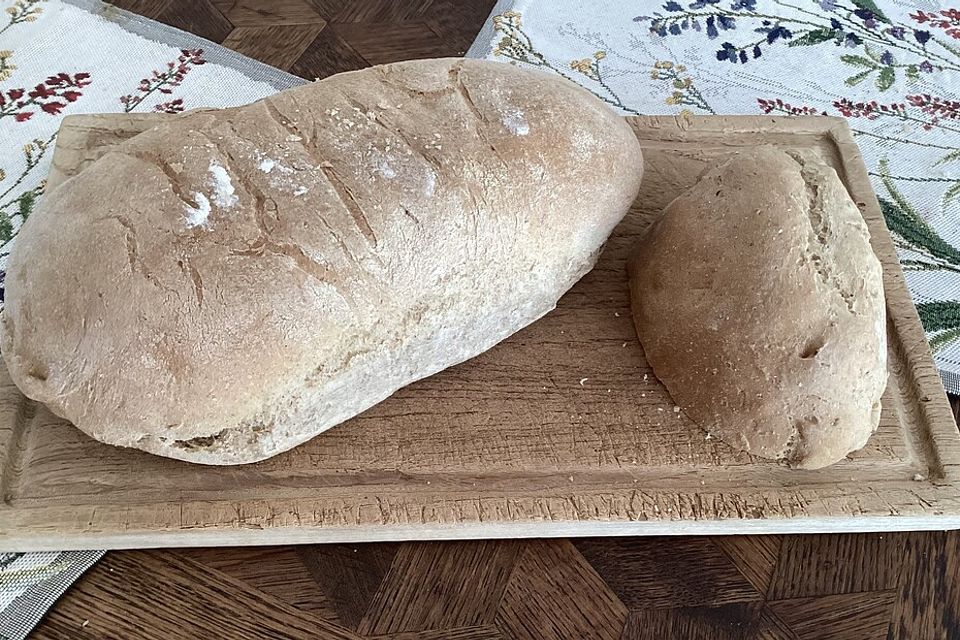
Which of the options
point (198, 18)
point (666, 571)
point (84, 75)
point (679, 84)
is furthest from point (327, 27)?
point (666, 571)

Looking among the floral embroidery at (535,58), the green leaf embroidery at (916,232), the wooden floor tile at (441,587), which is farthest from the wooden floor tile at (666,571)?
the floral embroidery at (535,58)

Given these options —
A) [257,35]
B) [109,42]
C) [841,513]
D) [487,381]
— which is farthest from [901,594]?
[109,42]

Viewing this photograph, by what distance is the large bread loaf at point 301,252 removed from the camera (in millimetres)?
926

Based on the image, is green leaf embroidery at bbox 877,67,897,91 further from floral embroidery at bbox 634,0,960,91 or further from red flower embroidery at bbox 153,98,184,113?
red flower embroidery at bbox 153,98,184,113

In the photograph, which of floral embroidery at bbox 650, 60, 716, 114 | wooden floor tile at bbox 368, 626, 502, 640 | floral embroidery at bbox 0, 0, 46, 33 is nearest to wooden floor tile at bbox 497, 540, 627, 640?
wooden floor tile at bbox 368, 626, 502, 640

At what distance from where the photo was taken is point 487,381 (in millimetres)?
1147

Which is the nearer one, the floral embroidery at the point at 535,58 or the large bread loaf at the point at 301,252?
the large bread loaf at the point at 301,252

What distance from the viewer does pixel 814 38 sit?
69.5 inches

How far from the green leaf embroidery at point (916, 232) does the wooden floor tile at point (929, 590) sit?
0.53 meters

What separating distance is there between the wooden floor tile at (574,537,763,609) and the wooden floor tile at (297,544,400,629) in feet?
0.87

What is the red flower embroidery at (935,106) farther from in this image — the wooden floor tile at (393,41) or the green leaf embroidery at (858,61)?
the wooden floor tile at (393,41)

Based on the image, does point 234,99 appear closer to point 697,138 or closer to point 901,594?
point 697,138

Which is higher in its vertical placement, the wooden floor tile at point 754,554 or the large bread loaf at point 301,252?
the large bread loaf at point 301,252

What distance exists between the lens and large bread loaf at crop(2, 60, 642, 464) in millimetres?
926
